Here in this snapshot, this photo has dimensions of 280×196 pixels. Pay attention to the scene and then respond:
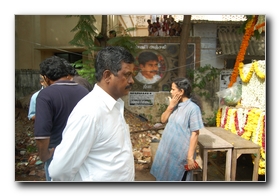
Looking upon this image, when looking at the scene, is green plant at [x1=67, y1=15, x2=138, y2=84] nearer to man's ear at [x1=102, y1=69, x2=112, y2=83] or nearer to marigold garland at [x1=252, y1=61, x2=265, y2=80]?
marigold garland at [x1=252, y1=61, x2=265, y2=80]

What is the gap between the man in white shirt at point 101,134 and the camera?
113 cm

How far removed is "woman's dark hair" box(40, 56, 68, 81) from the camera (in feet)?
6.39

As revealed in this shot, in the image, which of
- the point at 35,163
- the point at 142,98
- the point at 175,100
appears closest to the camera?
the point at 175,100

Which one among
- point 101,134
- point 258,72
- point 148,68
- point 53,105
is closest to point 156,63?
point 148,68

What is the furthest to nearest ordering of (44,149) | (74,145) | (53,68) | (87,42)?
(87,42)
(53,68)
(44,149)
(74,145)

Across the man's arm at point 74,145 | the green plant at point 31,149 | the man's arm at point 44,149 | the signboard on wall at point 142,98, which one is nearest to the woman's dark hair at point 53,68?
the man's arm at point 44,149

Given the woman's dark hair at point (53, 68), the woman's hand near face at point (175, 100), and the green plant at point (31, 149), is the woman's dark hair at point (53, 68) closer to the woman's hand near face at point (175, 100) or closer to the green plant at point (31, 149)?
the woman's hand near face at point (175, 100)

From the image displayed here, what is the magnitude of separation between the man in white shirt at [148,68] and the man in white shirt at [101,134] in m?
5.52

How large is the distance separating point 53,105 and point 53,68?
39 centimetres

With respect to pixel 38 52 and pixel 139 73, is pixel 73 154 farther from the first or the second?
pixel 139 73

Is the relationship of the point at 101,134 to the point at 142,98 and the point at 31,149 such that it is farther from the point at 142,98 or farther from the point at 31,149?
the point at 142,98

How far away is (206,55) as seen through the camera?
7418 mm

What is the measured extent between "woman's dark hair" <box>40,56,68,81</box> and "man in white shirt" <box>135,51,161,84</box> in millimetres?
4911

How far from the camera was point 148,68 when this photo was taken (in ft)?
22.8
